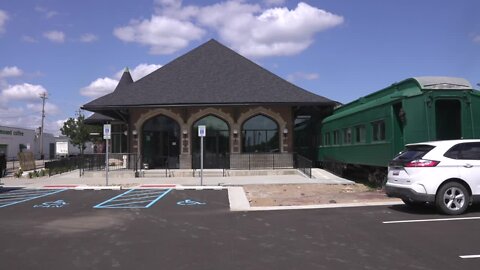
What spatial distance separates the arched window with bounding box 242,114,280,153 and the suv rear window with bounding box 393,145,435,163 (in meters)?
17.9

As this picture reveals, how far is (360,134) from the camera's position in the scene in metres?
20.7

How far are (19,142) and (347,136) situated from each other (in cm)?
7841

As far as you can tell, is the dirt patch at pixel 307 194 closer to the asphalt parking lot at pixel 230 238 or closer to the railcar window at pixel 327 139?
the asphalt parking lot at pixel 230 238

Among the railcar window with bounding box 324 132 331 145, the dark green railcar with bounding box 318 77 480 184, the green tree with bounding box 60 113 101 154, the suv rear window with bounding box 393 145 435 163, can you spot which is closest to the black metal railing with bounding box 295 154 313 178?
the railcar window with bounding box 324 132 331 145

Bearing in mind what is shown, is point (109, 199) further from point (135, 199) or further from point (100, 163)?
point (100, 163)

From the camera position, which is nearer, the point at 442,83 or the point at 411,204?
the point at 411,204

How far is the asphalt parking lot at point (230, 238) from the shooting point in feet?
22.7

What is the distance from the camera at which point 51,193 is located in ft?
59.7

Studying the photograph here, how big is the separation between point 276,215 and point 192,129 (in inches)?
727

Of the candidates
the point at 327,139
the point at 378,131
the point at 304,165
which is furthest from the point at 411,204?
the point at 327,139

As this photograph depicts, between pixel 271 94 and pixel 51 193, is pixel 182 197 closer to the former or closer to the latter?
pixel 51 193

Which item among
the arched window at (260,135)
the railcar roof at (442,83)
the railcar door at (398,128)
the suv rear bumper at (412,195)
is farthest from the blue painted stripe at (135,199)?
the arched window at (260,135)

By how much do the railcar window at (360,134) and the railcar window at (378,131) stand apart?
1297 millimetres

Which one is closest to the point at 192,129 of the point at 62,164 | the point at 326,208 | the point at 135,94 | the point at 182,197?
the point at 135,94
